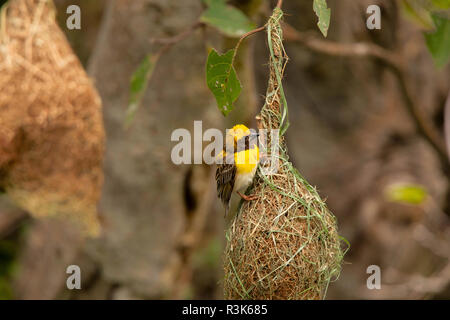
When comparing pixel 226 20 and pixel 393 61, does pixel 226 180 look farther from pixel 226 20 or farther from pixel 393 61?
pixel 393 61

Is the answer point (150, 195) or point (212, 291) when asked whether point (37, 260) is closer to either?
point (150, 195)

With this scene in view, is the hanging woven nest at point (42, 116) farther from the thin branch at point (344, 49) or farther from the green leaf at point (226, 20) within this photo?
the thin branch at point (344, 49)

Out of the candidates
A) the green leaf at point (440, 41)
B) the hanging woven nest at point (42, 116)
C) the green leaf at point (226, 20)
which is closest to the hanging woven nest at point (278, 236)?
the green leaf at point (226, 20)

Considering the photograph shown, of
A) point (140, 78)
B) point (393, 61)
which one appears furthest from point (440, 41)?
point (140, 78)

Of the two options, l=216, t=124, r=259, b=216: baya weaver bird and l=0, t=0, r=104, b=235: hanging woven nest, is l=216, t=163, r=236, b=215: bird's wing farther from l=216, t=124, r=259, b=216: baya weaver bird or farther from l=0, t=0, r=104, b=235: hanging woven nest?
l=0, t=0, r=104, b=235: hanging woven nest

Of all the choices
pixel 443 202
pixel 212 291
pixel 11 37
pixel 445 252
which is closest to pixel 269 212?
pixel 11 37
